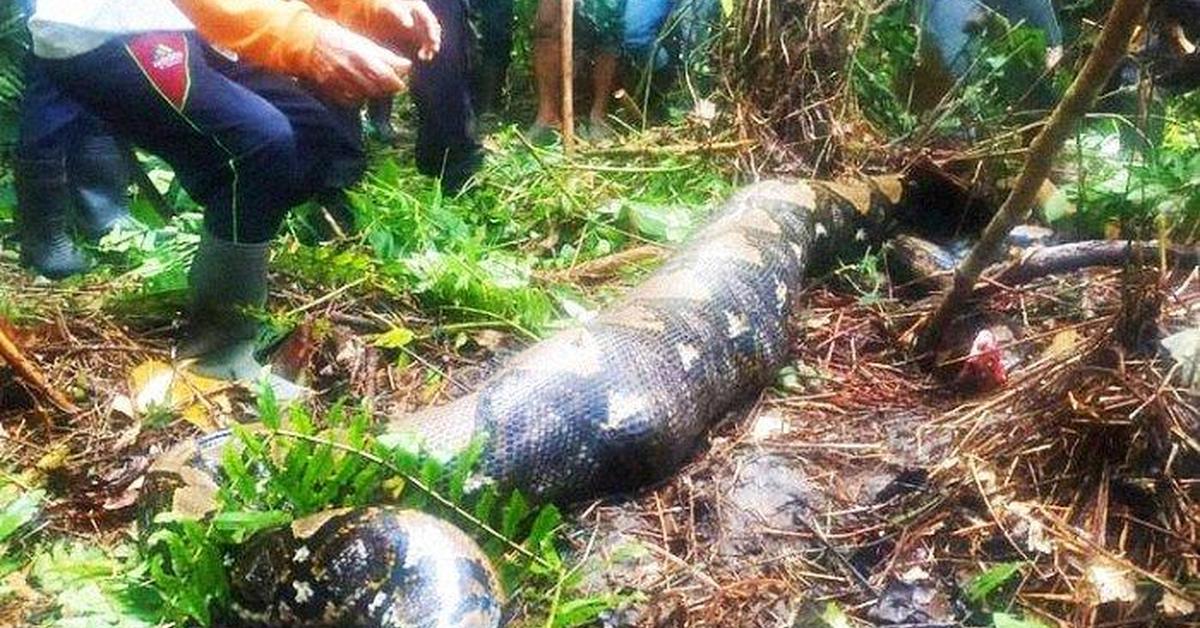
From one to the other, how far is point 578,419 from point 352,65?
45.1 inches

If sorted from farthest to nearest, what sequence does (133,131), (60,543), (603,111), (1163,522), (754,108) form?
(603,111), (754,108), (133,131), (60,543), (1163,522)

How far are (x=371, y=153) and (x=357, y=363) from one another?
6.58 feet

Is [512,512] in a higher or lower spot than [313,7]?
lower

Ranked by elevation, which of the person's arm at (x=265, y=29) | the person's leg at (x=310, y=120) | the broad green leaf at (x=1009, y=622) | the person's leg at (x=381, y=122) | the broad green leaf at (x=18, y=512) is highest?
the person's arm at (x=265, y=29)

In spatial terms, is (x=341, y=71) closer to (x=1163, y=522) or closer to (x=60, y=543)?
(x=60, y=543)

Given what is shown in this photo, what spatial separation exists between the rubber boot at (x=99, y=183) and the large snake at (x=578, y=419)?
5.21 ft

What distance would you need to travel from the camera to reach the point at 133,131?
3352mm

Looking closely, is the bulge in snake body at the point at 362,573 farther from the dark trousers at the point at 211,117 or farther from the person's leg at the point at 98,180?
the person's leg at the point at 98,180

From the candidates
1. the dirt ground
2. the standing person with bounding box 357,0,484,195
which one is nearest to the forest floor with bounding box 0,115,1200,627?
the dirt ground

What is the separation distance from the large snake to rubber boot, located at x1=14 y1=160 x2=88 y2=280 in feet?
4.82

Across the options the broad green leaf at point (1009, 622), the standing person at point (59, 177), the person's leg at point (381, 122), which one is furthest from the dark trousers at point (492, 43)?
the broad green leaf at point (1009, 622)

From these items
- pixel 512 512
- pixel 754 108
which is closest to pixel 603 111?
pixel 754 108

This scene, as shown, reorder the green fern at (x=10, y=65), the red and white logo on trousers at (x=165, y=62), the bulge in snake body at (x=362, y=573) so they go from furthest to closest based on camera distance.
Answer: the green fern at (x=10, y=65) < the red and white logo on trousers at (x=165, y=62) < the bulge in snake body at (x=362, y=573)

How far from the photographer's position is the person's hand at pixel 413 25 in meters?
3.51
